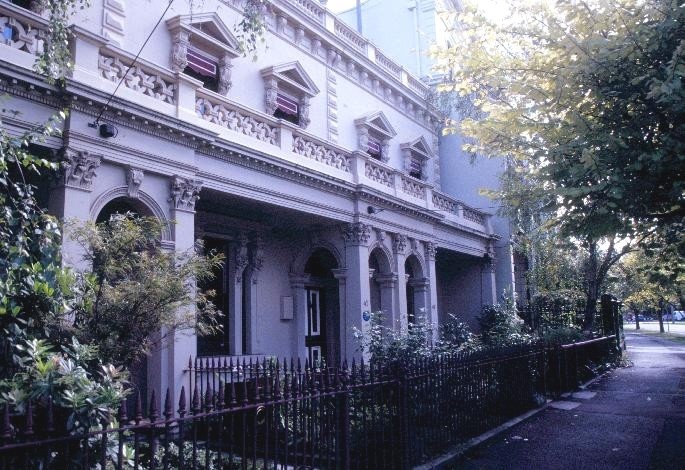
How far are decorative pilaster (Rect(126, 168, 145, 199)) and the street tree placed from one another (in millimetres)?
4721

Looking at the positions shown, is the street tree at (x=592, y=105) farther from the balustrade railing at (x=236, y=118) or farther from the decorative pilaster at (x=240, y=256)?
the decorative pilaster at (x=240, y=256)

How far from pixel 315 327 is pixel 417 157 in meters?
7.51

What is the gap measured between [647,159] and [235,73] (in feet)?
28.1

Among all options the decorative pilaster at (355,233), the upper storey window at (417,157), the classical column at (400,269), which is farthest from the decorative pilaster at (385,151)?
the decorative pilaster at (355,233)

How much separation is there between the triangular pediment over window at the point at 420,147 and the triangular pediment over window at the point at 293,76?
4.95 meters

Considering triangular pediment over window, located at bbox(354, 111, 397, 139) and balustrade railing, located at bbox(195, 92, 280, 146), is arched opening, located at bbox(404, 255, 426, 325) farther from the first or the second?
balustrade railing, located at bbox(195, 92, 280, 146)

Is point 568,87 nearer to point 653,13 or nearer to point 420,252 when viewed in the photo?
point 653,13

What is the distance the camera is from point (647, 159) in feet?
21.2

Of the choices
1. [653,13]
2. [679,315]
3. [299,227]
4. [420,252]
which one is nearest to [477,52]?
[653,13]

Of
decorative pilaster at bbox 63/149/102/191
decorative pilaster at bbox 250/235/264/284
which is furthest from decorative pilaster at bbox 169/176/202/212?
decorative pilaster at bbox 250/235/264/284

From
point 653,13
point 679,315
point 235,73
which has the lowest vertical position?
point 679,315

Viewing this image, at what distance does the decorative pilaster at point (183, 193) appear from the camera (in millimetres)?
8938

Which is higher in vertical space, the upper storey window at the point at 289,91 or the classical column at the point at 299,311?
the upper storey window at the point at 289,91

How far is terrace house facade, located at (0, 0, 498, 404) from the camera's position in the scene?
7844 millimetres
